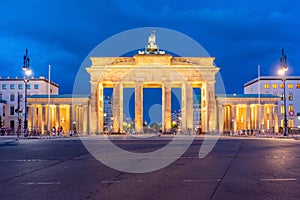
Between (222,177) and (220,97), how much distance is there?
236 feet

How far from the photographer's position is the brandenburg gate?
7706cm

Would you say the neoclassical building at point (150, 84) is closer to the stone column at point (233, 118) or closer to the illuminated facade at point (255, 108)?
the illuminated facade at point (255, 108)

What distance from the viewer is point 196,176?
11477 mm

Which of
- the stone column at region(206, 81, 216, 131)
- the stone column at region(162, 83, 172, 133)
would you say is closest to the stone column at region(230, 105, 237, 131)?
the stone column at region(206, 81, 216, 131)

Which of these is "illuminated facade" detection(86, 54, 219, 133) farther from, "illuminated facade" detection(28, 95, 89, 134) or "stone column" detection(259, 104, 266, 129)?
"stone column" detection(259, 104, 266, 129)

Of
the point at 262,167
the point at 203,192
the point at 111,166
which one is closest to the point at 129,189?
the point at 203,192

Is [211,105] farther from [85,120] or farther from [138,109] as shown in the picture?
[85,120]

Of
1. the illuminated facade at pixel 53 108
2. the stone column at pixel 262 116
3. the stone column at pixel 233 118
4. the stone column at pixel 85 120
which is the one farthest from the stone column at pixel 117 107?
the stone column at pixel 262 116

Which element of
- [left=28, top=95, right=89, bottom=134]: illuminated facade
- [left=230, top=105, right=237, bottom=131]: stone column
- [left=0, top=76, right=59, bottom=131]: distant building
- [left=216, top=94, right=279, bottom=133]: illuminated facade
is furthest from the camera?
[left=0, top=76, right=59, bottom=131]: distant building

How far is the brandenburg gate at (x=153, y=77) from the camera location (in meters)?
77.1

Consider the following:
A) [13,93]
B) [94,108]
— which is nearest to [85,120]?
[94,108]

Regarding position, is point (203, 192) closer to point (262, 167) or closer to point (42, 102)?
point (262, 167)

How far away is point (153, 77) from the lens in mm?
77938

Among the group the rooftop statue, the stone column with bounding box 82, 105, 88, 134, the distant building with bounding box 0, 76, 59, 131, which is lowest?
the stone column with bounding box 82, 105, 88, 134
